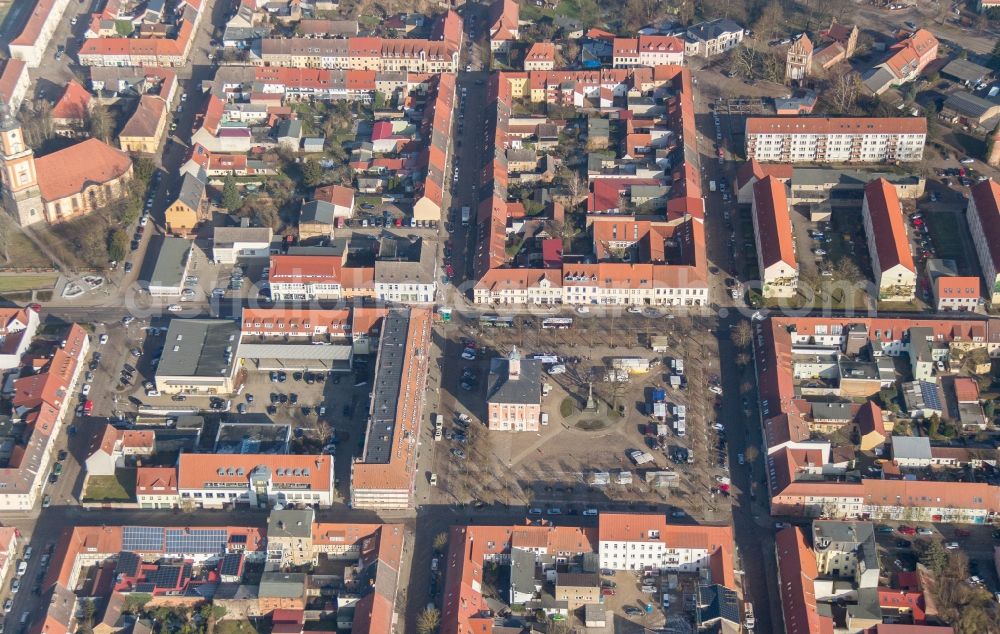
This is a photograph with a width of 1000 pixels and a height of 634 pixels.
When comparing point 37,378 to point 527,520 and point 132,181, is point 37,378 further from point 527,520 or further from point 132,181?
point 527,520

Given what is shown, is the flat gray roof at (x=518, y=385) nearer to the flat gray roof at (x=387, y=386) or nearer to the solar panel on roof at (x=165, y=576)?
the flat gray roof at (x=387, y=386)

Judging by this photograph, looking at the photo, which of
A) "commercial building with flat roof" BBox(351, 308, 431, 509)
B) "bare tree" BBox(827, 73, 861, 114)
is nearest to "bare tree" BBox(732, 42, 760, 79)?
"bare tree" BBox(827, 73, 861, 114)

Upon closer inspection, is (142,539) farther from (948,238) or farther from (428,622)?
(948,238)

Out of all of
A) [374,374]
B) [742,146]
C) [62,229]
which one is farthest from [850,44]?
[62,229]

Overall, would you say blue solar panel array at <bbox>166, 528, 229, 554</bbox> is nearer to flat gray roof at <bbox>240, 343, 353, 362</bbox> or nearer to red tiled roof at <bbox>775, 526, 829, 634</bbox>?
flat gray roof at <bbox>240, 343, 353, 362</bbox>

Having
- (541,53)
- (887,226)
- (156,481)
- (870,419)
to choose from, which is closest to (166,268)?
(156,481)

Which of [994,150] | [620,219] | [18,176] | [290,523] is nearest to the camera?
[290,523]
